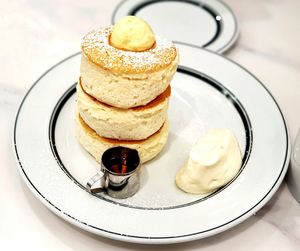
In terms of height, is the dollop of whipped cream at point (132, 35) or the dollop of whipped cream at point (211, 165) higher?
the dollop of whipped cream at point (132, 35)

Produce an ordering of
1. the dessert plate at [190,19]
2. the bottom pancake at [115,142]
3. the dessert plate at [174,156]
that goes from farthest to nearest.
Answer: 1. the dessert plate at [190,19]
2. the bottom pancake at [115,142]
3. the dessert plate at [174,156]

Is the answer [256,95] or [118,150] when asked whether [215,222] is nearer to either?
[118,150]

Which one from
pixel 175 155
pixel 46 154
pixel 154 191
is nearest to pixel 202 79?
pixel 175 155

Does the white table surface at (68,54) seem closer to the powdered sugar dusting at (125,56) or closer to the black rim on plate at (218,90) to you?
the black rim on plate at (218,90)

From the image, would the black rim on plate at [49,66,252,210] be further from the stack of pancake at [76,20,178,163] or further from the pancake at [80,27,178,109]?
the pancake at [80,27,178,109]

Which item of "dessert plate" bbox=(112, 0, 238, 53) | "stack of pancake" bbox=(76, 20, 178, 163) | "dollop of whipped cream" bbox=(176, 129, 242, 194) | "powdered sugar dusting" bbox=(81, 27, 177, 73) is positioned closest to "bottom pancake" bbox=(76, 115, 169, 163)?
"stack of pancake" bbox=(76, 20, 178, 163)

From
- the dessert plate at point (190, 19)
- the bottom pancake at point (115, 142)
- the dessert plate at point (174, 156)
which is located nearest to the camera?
the dessert plate at point (174, 156)

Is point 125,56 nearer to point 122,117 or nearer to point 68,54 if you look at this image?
point 122,117

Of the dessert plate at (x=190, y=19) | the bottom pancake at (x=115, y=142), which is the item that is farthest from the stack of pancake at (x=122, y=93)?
the dessert plate at (x=190, y=19)
